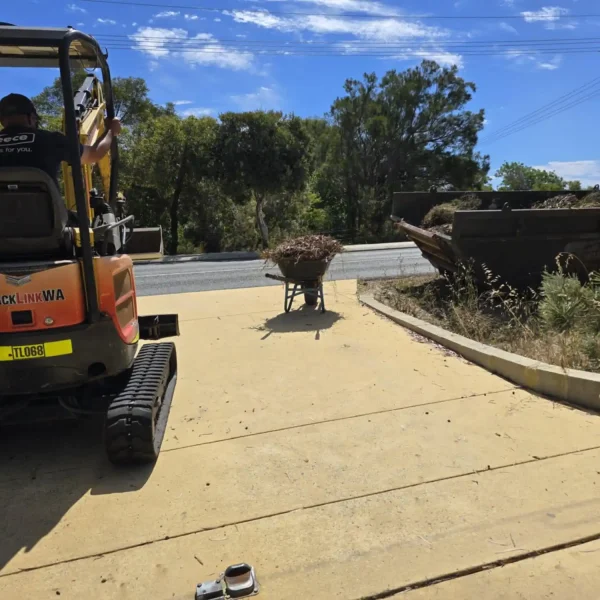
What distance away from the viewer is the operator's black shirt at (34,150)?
333 cm

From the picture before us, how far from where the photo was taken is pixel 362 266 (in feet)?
50.4

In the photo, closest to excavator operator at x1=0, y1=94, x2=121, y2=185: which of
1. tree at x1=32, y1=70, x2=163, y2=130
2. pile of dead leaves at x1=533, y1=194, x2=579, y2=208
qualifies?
pile of dead leaves at x1=533, y1=194, x2=579, y2=208

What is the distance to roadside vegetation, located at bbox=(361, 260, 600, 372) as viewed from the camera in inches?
204

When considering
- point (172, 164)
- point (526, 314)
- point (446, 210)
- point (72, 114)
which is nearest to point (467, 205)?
point (446, 210)

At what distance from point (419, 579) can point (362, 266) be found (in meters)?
13.0

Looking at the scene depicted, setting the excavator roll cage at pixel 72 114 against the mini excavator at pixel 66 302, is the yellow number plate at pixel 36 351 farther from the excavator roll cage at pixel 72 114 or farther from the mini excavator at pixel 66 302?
the excavator roll cage at pixel 72 114

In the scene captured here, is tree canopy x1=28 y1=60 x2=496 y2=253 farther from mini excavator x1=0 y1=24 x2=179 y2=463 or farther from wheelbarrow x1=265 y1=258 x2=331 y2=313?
mini excavator x1=0 y1=24 x2=179 y2=463

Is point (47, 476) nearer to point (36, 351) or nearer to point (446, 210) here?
point (36, 351)

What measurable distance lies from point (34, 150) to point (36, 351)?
3.90ft

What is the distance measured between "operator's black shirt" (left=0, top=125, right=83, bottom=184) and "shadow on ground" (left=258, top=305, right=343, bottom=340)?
375 centimetres

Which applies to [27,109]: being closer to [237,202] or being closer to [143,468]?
[143,468]

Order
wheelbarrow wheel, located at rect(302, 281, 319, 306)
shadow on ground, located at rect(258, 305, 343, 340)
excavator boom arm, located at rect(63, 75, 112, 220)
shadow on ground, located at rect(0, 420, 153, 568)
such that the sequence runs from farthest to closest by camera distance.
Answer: wheelbarrow wheel, located at rect(302, 281, 319, 306)
shadow on ground, located at rect(258, 305, 343, 340)
excavator boom arm, located at rect(63, 75, 112, 220)
shadow on ground, located at rect(0, 420, 153, 568)

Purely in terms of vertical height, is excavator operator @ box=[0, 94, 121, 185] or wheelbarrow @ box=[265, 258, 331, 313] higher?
excavator operator @ box=[0, 94, 121, 185]

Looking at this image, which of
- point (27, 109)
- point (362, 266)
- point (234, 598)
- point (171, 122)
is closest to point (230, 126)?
point (171, 122)
